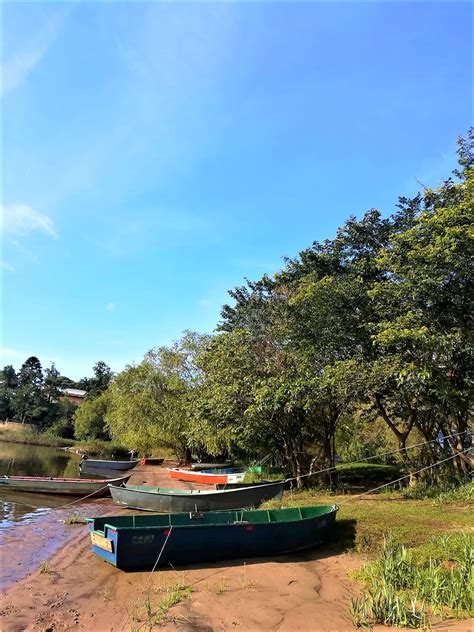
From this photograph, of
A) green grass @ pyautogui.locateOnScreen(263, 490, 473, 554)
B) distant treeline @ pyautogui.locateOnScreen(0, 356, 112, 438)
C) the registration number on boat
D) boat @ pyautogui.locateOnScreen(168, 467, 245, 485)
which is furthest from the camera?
distant treeline @ pyautogui.locateOnScreen(0, 356, 112, 438)

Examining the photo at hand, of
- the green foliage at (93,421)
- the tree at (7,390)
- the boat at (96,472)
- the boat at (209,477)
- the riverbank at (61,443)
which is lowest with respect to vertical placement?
the boat at (96,472)

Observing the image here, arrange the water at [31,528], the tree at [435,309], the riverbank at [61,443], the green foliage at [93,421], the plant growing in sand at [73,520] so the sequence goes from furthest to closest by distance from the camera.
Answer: the green foliage at [93,421] → the riverbank at [61,443] → the plant growing in sand at [73,520] → the tree at [435,309] → the water at [31,528]

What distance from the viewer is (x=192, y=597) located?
8297 mm

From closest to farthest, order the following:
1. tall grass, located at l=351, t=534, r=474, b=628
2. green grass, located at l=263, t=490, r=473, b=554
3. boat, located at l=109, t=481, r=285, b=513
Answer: tall grass, located at l=351, t=534, r=474, b=628 → green grass, located at l=263, t=490, r=473, b=554 → boat, located at l=109, t=481, r=285, b=513

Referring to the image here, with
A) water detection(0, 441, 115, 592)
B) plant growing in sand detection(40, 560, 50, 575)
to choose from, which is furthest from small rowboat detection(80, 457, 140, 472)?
plant growing in sand detection(40, 560, 50, 575)

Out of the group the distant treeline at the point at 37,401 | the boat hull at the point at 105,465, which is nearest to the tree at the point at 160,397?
the boat hull at the point at 105,465

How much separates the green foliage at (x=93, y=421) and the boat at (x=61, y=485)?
126ft

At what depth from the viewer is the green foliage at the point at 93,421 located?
2349 inches

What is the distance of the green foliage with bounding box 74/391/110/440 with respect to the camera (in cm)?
5966

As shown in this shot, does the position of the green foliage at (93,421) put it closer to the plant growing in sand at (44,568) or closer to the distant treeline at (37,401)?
the distant treeline at (37,401)

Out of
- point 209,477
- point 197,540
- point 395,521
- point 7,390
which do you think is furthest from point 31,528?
point 7,390

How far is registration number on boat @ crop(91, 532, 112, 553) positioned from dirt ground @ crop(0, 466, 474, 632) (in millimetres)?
557

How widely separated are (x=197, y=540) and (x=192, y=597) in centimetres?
190

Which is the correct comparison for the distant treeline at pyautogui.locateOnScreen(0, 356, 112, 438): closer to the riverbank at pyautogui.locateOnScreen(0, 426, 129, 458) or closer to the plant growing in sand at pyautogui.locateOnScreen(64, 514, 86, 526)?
the riverbank at pyautogui.locateOnScreen(0, 426, 129, 458)
